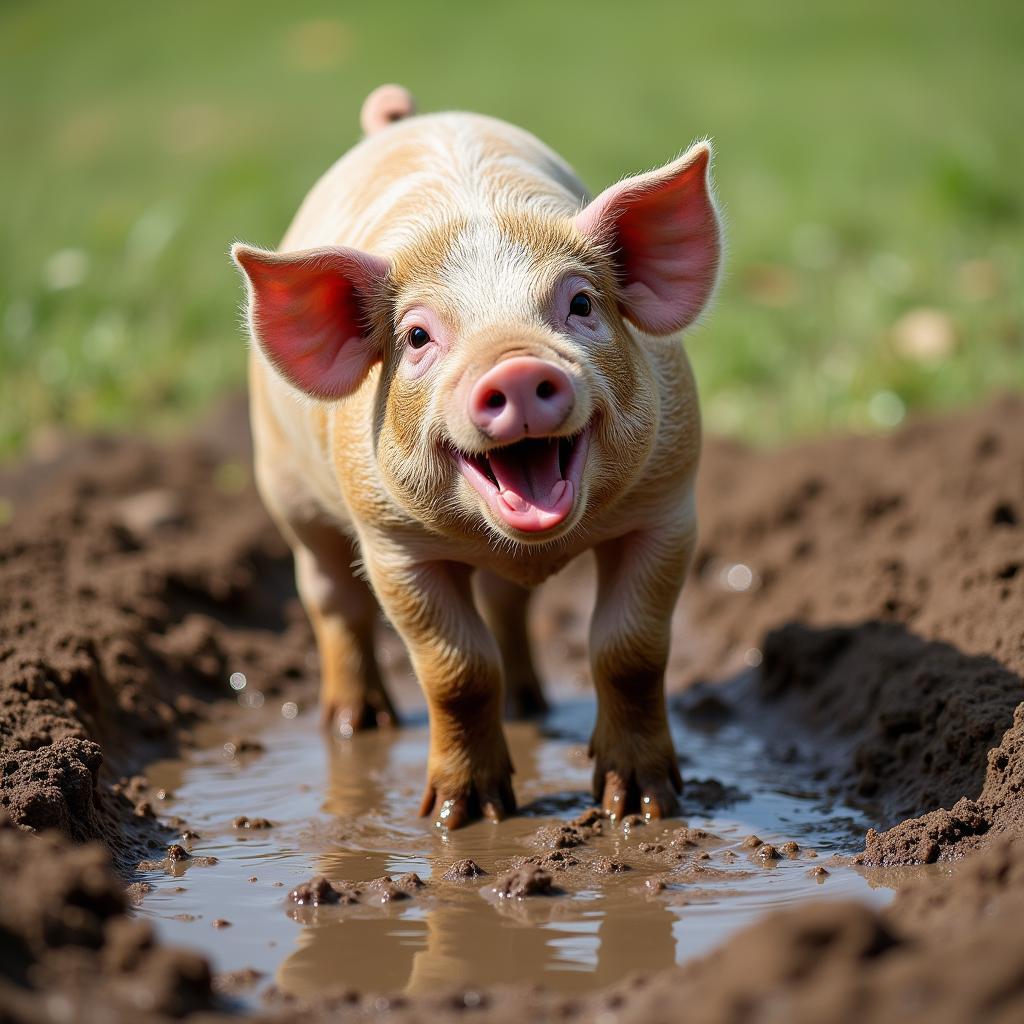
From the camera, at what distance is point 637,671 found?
190 inches

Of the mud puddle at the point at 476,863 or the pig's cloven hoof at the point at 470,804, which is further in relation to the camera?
the pig's cloven hoof at the point at 470,804

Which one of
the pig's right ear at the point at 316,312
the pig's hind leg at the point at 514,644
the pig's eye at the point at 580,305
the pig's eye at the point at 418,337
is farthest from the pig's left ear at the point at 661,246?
the pig's hind leg at the point at 514,644

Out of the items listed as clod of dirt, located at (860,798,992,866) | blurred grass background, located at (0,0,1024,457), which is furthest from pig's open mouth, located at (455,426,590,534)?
blurred grass background, located at (0,0,1024,457)

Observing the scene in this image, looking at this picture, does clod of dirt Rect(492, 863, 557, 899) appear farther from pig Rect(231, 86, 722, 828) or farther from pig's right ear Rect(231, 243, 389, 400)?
pig's right ear Rect(231, 243, 389, 400)

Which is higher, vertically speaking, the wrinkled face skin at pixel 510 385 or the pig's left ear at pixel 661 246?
the pig's left ear at pixel 661 246

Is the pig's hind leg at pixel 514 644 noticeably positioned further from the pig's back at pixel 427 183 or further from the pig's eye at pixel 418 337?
the pig's eye at pixel 418 337

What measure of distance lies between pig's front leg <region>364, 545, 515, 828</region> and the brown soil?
0.36m

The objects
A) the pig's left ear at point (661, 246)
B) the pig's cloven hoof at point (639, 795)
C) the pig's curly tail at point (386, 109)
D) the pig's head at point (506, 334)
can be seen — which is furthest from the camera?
the pig's curly tail at point (386, 109)

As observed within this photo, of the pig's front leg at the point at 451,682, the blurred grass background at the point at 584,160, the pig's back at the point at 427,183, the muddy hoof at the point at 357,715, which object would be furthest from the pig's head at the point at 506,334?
the blurred grass background at the point at 584,160

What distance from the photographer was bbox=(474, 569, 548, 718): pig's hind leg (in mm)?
6070

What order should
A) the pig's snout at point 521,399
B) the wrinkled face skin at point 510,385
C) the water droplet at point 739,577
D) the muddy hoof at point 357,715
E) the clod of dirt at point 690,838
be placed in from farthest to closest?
1. the water droplet at point 739,577
2. the muddy hoof at point 357,715
3. the clod of dirt at point 690,838
4. the wrinkled face skin at point 510,385
5. the pig's snout at point 521,399

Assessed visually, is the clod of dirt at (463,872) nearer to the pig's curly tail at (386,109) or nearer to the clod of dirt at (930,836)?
the clod of dirt at (930,836)

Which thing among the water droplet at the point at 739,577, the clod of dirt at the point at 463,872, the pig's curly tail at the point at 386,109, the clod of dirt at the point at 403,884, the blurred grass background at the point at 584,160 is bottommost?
the clod of dirt at the point at 403,884

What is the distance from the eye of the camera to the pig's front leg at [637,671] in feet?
15.7
